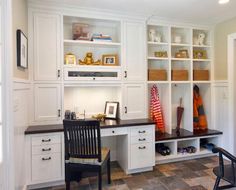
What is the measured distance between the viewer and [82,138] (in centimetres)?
212

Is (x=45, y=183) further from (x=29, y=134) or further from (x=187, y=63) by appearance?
(x=187, y=63)

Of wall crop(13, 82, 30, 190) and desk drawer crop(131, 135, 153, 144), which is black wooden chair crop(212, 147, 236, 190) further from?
wall crop(13, 82, 30, 190)

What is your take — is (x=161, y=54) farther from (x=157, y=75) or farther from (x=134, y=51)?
(x=134, y=51)

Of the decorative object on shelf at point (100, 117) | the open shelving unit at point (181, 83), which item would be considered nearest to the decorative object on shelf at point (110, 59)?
the open shelving unit at point (181, 83)

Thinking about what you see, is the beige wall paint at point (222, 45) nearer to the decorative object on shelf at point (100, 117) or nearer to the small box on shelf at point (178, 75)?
the small box on shelf at point (178, 75)

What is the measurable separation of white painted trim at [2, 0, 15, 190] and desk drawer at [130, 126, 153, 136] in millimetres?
1601

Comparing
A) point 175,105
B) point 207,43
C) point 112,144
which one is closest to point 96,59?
point 112,144

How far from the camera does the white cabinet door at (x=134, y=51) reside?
2.99 metres

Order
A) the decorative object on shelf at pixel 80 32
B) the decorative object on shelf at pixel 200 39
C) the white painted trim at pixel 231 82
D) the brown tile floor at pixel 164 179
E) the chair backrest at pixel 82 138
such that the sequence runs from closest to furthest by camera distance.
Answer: the chair backrest at pixel 82 138 → the brown tile floor at pixel 164 179 → the decorative object on shelf at pixel 80 32 → the white painted trim at pixel 231 82 → the decorative object on shelf at pixel 200 39

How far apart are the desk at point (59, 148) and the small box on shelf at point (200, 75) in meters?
1.41

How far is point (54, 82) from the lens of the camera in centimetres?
265

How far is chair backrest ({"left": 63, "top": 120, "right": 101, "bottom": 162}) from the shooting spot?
209 cm

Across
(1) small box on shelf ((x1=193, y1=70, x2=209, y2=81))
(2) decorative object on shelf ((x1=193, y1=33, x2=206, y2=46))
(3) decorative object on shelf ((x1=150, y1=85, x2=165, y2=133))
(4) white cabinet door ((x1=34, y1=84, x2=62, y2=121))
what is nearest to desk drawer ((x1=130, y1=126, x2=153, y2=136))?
(3) decorative object on shelf ((x1=150, y1=85, x2=165, y2=133))

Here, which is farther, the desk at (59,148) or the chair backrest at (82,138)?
the desk at (59,148)
